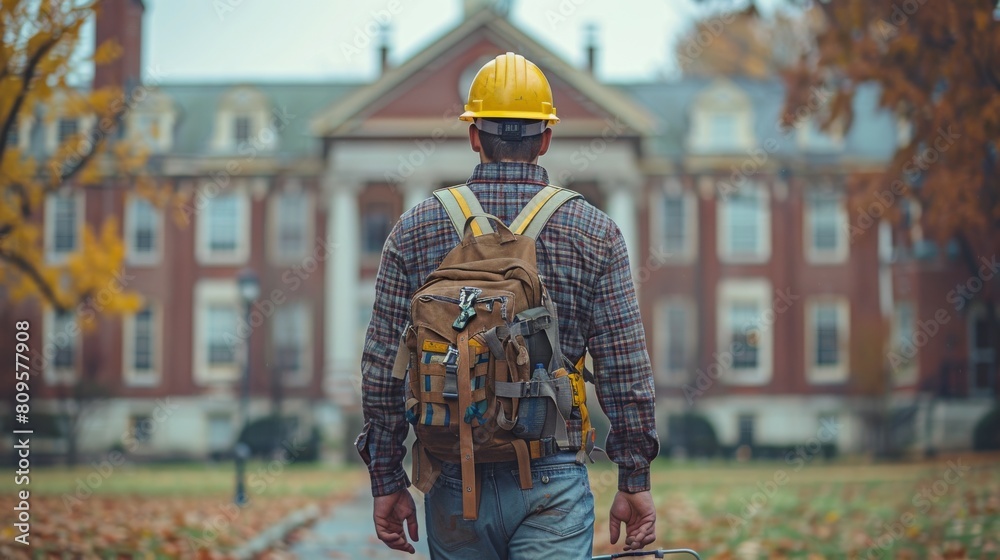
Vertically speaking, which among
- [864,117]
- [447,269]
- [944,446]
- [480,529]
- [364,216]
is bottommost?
[944,446]

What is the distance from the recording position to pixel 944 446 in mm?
23766

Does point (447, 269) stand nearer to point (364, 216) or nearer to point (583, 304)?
point (583, 304)

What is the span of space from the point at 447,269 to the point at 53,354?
29.6 metres

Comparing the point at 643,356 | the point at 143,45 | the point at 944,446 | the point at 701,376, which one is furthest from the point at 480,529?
the point at 701,376

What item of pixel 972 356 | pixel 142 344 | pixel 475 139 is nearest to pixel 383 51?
pixel 142 344

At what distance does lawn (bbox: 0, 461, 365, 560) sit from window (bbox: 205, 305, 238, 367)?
253 inches

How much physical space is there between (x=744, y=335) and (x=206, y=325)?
1573 centimetres

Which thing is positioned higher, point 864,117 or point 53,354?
point 864,117

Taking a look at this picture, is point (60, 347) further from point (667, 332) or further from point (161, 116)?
point (667, 332)

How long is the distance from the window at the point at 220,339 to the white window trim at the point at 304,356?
4.23ft

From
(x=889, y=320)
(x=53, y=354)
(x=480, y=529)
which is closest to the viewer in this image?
(x=480, y=529)

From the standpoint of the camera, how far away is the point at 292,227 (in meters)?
34.7

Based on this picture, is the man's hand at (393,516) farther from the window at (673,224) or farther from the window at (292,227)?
the window at (673,224)

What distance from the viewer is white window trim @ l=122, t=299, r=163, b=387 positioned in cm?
3384
